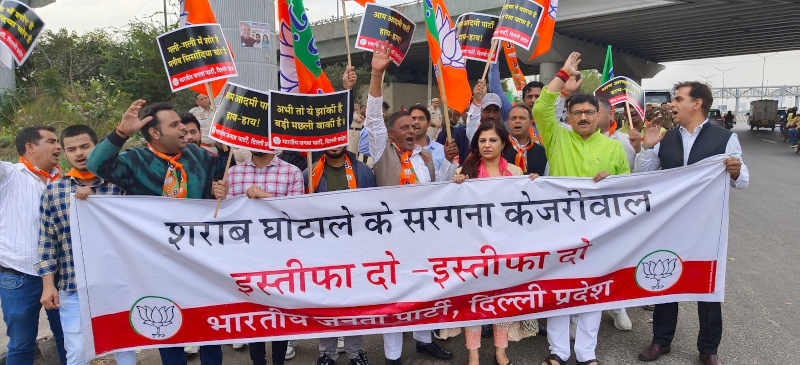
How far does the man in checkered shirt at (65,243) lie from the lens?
3.15 m

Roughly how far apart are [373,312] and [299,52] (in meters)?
2.02

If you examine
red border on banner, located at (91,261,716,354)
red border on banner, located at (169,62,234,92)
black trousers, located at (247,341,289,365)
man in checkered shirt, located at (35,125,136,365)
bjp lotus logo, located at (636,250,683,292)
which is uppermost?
red border on banner, located at (169,62,234,92)

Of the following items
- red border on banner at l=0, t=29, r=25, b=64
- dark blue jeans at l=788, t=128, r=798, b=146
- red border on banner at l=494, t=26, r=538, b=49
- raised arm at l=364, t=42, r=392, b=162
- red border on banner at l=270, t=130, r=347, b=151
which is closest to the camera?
red border on banner at l=270, t=130, r=347, b=151

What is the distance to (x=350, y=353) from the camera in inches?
147

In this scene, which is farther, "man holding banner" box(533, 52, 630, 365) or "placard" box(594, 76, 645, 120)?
"placard" box(594, 76, 645, 120)

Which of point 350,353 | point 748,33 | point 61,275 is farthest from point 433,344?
point 748,33

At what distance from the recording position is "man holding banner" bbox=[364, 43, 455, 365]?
384 cm

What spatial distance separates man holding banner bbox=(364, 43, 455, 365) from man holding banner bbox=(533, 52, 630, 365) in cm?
79

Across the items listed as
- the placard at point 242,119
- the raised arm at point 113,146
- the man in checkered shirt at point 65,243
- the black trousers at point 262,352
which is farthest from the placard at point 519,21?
the man in checkered shirt at point 65,243

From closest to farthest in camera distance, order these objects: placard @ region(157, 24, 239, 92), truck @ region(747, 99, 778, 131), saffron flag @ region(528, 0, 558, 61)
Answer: placard @ region(157, 24, 239, 92) → saffron flag @ region(528, 0, 558, 61) → truck @ region(747, 99, 778, 131)

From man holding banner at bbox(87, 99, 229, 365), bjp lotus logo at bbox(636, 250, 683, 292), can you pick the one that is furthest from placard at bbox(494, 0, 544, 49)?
man holding banner at bbox(87, 99, 229, 365)

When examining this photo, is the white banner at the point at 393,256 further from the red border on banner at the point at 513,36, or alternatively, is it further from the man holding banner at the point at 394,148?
the red border on banner at the point at 513,36

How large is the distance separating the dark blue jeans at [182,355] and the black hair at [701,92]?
3.85 meters

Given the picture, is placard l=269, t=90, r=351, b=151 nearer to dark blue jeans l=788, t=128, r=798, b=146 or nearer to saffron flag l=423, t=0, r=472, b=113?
saffron flag l=423, t=0, r=472, b=113
